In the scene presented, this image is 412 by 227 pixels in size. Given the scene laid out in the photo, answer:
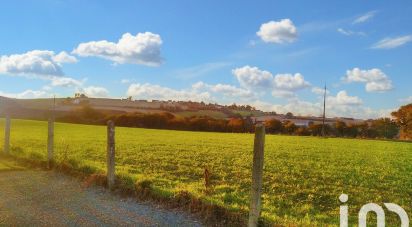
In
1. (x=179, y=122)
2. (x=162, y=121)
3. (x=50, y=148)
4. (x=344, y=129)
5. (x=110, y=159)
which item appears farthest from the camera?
(x=344, y=129)

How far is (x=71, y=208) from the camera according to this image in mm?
8977

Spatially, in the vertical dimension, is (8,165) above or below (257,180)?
below

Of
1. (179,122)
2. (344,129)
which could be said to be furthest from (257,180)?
(344,129)

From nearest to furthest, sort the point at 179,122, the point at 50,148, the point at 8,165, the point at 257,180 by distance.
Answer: the point at 257,180, the point at 50,148, the point at 8,165, the point at 179,122

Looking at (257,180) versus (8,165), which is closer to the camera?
(257,180)

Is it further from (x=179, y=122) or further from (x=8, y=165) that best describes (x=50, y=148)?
(x=179, y=122)

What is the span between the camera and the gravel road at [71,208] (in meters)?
8.03

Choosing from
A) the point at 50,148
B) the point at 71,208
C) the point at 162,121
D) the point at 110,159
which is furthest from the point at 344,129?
the point at 71,208

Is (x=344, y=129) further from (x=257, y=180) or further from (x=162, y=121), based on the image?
(x=257, y=180)

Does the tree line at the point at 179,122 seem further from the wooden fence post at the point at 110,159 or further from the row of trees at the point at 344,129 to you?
the wooden fence post at the point at 110,159

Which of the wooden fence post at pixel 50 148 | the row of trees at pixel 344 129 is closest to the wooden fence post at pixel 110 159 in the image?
the wooden fence post at pixel 50 148

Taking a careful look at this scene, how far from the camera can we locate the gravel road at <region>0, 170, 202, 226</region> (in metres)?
8.03

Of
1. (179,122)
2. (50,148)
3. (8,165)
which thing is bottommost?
(8,165)

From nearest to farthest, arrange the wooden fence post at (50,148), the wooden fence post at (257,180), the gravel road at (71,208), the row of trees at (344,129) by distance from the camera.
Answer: the wooden fence post at (257,180)
the gravel road at (71,208)
the wooden fence post at (50,148)
the row of trees at (344,129)
